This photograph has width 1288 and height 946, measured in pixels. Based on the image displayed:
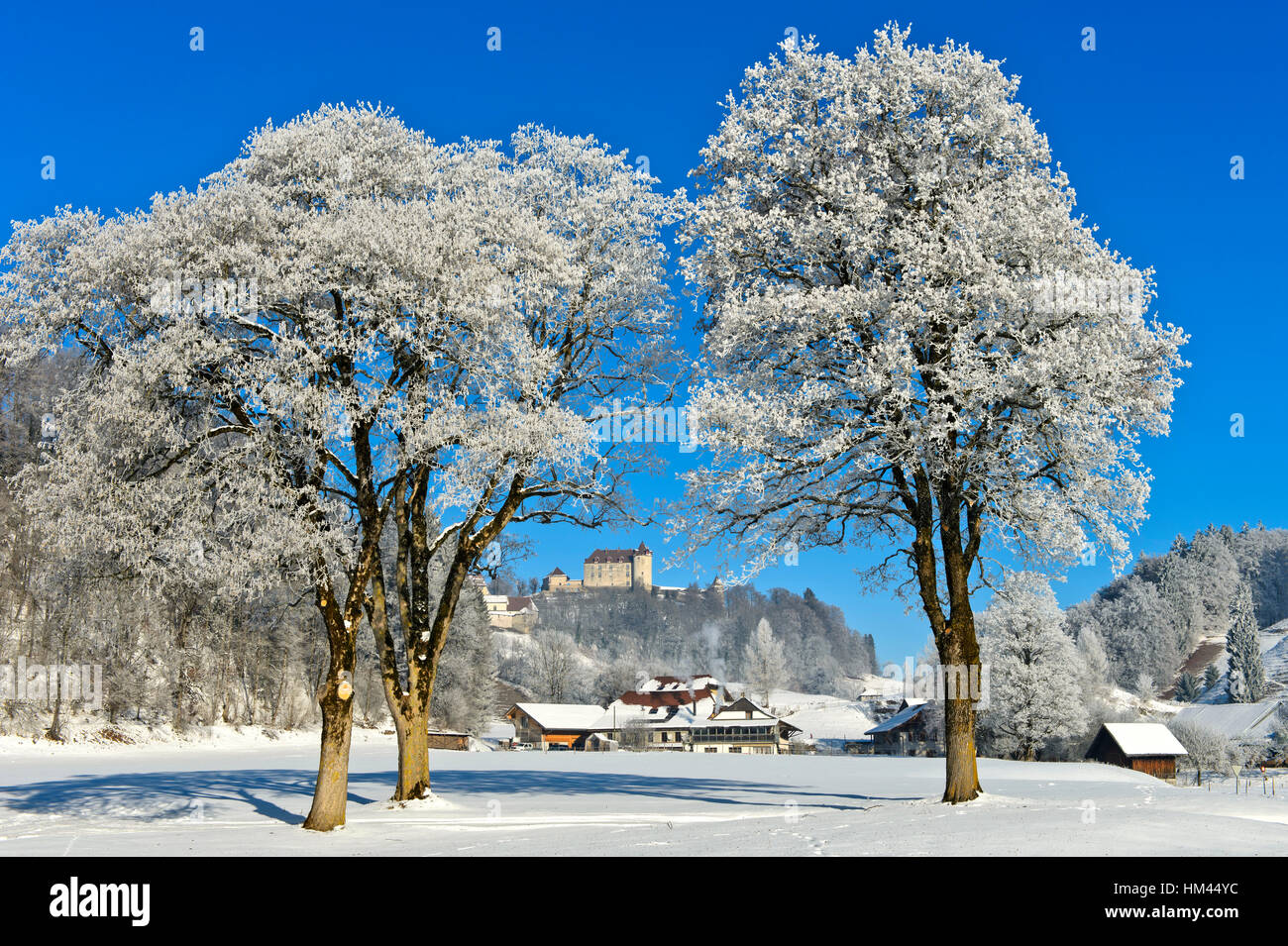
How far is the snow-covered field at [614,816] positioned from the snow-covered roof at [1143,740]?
37.3 m

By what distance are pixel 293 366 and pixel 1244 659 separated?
130547 millimetres

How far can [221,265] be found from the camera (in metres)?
16.8

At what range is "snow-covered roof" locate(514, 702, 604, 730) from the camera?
94.0 m

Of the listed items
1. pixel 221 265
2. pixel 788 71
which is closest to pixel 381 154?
pixel 221 265

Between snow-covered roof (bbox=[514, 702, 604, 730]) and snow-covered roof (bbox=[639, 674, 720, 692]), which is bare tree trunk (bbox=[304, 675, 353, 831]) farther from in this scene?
snow-covered roof (bbox=[639, 674, 720, 692])

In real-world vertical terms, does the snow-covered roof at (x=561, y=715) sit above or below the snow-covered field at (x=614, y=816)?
below

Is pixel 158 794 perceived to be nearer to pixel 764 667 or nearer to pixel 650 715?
pixel 650 715

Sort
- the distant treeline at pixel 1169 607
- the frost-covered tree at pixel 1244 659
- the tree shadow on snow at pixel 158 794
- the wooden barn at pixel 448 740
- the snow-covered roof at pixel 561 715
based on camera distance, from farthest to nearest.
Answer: the distant treeline at pixel 1169 607
the frost-covered tree at pixel 1244 659
the snow-covered roof at pixel 561 715
the wooden barn at pixel 448 740
the tree shadow on snow at pixel 158 794

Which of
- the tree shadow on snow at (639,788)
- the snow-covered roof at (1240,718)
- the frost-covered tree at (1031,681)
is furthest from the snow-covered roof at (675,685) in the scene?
the tree shadow on snow at (639,788)

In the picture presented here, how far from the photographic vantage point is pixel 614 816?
1895 centimetres

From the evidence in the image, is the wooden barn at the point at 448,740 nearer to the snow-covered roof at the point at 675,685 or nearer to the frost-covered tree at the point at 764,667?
the snow-covered roof at the point at 675,685

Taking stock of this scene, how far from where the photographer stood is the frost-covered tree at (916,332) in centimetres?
1638

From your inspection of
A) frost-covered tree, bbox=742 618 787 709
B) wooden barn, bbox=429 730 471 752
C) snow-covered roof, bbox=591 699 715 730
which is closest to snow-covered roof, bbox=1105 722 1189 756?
wooden barn, bbox=429 730 471 752
